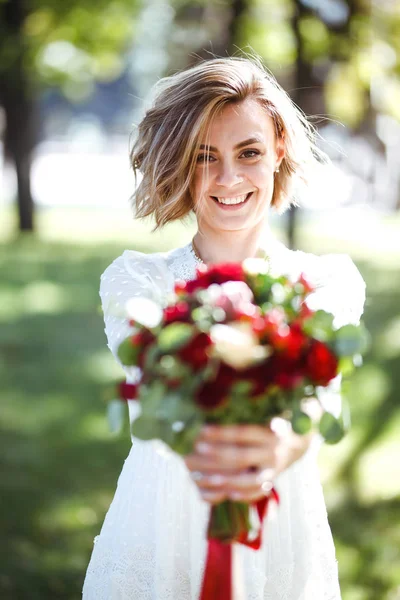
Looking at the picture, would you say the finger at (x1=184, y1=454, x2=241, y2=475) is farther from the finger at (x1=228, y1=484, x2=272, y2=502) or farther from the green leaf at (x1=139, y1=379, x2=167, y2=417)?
the green leaf at (x1=139, y1=379, x2=167, y2=417)

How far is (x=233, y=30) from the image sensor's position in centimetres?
1084

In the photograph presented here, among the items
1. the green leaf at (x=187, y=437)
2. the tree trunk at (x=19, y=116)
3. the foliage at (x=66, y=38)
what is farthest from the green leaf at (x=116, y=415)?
the tree trunk at (x=19, y=116)

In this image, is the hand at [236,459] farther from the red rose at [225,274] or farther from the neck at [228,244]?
the neck at [228,244]

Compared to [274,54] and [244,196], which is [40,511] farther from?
[274,54]

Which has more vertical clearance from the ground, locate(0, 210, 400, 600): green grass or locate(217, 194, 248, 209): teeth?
locate(217, 194, 248, 209): teeth

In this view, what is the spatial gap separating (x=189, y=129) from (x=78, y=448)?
154 inches

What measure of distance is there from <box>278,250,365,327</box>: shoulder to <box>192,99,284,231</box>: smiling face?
212 millimetres

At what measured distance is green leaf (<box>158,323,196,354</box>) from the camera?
168cm

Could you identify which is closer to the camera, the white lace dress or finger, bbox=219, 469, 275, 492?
finger, bbox=219, 469, 275, 492

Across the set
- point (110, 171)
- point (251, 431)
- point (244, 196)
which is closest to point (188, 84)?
point (244, 196)

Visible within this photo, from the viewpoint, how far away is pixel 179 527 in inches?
95.2

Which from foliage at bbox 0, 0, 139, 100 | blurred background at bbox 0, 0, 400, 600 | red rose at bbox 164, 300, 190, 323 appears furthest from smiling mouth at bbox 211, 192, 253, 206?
foliage at bbox 0, 0, 139, 100

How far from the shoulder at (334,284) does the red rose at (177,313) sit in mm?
531

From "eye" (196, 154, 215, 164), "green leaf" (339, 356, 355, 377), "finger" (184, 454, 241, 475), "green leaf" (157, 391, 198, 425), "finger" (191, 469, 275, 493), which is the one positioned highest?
"eye" (196, 154, 215, 164)
